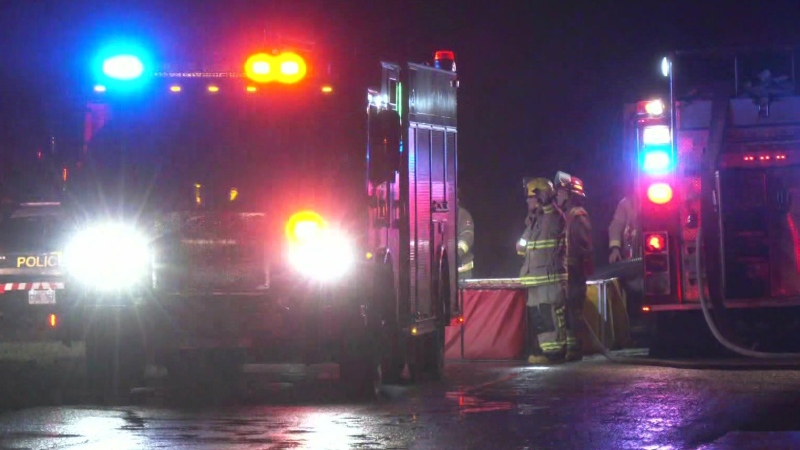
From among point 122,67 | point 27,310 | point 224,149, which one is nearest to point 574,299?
point 224,149

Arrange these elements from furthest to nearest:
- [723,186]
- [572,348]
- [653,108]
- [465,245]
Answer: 1. [465,245]
2. [572,348]
3. [653,108]
4. [723,186]

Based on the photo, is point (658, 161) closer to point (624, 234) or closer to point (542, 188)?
point (542, 188)

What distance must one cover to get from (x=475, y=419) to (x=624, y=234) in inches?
378

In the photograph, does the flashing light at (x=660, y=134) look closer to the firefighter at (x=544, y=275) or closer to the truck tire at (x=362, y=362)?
the firefighter at (x=544, y=275)

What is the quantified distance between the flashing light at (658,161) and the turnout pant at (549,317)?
183cm

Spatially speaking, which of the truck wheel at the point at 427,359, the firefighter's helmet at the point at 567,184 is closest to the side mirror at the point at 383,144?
the truck wheel at the point at 427,359

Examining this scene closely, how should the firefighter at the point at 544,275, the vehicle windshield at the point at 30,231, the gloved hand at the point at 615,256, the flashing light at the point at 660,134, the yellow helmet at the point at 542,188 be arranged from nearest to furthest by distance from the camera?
1. the flashing light at the point at 660,134
2. the firefighter at the point at 544,275
3. the yellow helmet at the point at 542,188
4. the gloved hand at the point at 615,256
5. the vehicle windshield at the point at 30,231

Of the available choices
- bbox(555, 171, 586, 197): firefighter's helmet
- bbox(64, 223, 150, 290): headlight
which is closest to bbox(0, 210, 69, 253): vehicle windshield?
bbox(555, 171, 586, 197): firefighter's helmet

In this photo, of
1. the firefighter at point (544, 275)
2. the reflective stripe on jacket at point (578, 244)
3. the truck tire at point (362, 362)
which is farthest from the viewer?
the reflective stripe on jacket at point (578, 244)

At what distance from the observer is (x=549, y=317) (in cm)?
1409

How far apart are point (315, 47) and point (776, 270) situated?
500cm

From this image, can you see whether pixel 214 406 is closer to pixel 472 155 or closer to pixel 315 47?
pixel 315 47

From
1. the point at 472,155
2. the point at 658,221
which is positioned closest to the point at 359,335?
the point at 658,221

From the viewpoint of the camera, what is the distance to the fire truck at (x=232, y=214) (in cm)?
982
